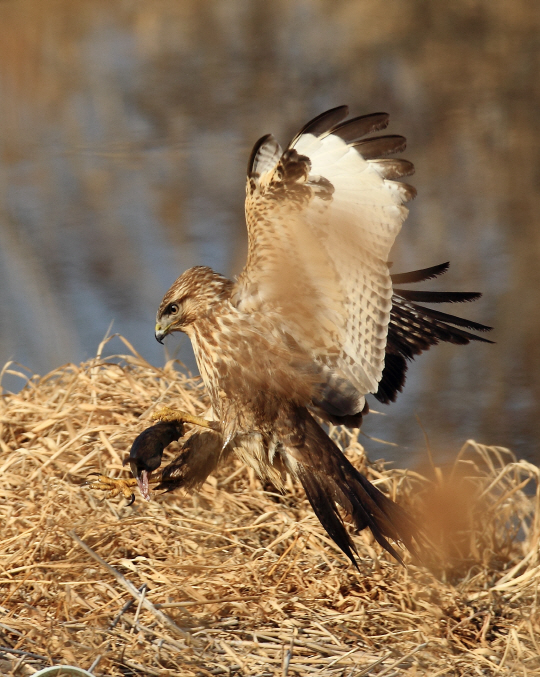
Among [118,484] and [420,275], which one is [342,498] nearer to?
[118,484]

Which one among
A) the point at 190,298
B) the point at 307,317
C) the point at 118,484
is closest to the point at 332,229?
the point at 307,317

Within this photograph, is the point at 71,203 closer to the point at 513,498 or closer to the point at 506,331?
the point at 506,331

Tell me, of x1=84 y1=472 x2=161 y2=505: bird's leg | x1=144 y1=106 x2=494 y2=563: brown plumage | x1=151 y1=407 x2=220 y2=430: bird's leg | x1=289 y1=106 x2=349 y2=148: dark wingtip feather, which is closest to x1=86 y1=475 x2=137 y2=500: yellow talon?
x1=84 y1=472 x2=161 y2=505: bird's leg

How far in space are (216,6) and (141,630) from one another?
10405 mm

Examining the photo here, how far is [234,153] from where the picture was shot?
756 cm

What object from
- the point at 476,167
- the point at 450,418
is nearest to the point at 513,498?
the point at 450,418

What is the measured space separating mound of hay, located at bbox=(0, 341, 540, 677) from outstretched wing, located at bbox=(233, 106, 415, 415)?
533 millimetres

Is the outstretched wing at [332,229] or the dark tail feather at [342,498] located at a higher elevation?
the outstretched wing at [332,229]

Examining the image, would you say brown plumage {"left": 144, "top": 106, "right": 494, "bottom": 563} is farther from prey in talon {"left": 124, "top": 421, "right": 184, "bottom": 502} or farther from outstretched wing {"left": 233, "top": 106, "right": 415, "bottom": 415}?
prey in talon {"left": 124, "top": 421, "right": 184, "bottom": 502}

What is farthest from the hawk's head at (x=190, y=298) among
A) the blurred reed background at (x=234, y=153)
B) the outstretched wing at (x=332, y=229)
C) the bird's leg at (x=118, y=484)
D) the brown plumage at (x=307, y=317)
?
the blurred reed background at (x=234, y=153)

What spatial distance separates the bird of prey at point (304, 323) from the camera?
2748 millimetres

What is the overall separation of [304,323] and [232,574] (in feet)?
2.58

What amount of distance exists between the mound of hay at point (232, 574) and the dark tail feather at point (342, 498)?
160 millimetres

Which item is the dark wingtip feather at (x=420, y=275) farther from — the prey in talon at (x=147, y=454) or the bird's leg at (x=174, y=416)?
the prey in talon at (x=147, y=454)
